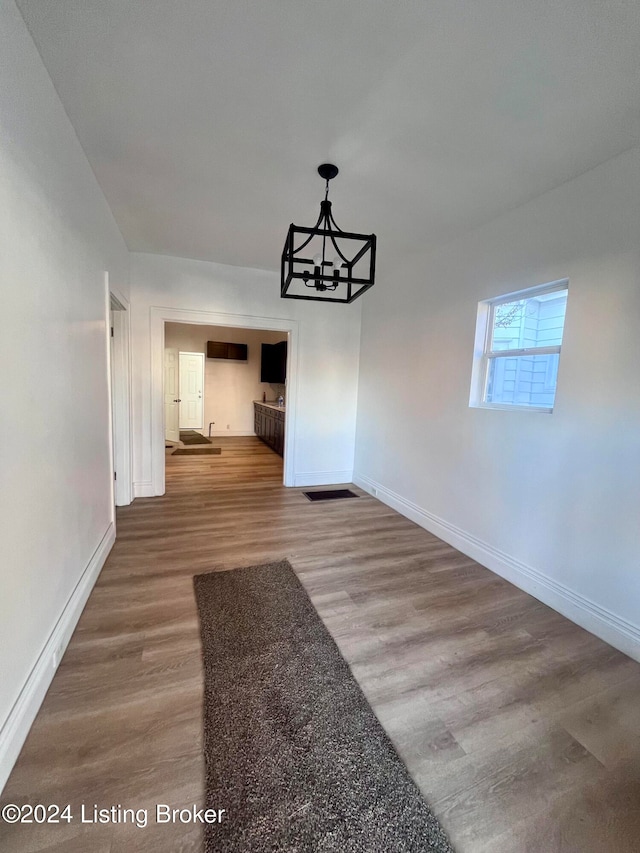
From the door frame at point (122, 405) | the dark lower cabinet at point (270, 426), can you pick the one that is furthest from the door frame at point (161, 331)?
the dark lower cabinet at point (270, 426)

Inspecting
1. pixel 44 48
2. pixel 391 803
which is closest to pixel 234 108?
pixel 44 48

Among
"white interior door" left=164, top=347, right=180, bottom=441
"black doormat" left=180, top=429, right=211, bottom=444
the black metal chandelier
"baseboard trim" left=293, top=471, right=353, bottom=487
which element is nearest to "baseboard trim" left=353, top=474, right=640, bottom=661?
"baseboard trim" left=293, top=471, right=353, bottom=487

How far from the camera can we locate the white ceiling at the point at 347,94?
1.33m

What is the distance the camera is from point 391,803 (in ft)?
3.88

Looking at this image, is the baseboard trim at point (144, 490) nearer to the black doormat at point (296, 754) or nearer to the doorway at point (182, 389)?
the black doormat at point (296, 754)

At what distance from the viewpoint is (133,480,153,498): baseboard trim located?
413 cm

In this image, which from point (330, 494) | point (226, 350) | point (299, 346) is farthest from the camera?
point (226, 350)

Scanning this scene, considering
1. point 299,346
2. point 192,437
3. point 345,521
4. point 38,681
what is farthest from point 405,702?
point 192,437

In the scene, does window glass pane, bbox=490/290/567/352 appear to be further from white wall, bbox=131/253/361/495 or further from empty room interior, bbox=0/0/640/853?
white wall, bbox=131/253/361/495

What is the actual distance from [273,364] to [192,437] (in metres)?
2.48

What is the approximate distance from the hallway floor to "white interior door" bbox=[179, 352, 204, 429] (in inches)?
216

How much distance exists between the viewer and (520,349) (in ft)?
8.79

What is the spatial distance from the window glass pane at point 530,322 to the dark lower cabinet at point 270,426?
3.99m

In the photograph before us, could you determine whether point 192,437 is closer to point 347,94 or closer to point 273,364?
point 273,364
